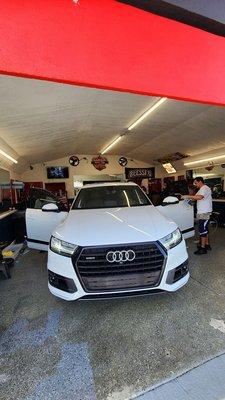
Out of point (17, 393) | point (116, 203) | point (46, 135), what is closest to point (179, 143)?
point (46, 135)

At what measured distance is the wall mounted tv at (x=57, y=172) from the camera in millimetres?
15102

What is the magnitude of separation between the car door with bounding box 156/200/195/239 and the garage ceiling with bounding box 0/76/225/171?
2.91 meters

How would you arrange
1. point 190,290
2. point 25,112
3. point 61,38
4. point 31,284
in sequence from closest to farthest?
point 61,38, point 190,290, point 31,284, point 25,112

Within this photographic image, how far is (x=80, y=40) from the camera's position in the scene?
86.6 inches

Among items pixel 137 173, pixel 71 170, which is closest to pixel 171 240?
pixel 71 170

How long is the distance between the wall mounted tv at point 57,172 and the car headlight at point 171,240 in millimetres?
13297

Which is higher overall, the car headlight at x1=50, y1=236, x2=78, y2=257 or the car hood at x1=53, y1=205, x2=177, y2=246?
the car hood at x1=53, y1=205, x2=177, y2=246

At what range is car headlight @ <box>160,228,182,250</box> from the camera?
96.7 inches

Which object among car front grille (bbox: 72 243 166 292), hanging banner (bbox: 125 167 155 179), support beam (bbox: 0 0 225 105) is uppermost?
support beam (bbox: 0 0 225 105)

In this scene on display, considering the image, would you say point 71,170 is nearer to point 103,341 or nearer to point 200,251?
point 200,251

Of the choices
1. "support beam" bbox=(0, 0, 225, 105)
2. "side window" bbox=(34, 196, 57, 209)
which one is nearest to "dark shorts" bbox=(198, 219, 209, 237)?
"support beam" bbox=(0, 0, 225, 105)

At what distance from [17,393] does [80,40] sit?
280 cm

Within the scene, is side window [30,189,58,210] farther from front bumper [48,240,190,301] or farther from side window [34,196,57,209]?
front bumper [48,240,190,301]

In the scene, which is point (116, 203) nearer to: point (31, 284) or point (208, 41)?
point (31, 284)
